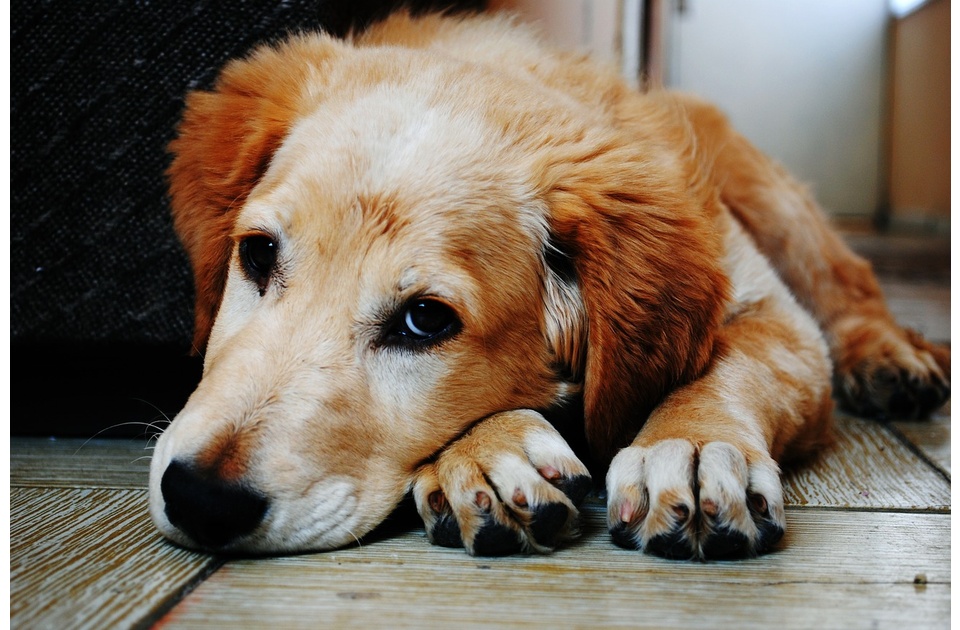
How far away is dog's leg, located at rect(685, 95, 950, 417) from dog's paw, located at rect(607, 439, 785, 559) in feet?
4.19

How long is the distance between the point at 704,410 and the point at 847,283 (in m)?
1.81

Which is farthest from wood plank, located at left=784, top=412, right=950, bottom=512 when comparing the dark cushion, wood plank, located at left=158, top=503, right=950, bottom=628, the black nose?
the dark cushion

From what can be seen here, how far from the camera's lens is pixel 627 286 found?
6.04 feet

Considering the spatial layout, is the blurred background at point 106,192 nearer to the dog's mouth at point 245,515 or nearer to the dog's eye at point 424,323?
the dog's mouth at point 245,515

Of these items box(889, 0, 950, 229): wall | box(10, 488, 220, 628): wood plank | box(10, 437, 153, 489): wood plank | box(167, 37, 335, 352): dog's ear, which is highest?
box(889, 0, 950, 229): wall

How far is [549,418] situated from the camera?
197 cm

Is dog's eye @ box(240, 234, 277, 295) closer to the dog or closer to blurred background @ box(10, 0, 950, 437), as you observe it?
the dog

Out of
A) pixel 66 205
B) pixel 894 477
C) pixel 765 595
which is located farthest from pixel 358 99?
pixel 894 477

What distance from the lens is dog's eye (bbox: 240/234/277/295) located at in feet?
5.90

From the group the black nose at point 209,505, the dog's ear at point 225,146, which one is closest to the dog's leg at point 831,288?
the dog's ear at point 225,146

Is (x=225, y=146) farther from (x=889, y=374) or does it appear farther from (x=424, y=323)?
(x=889, y=374)

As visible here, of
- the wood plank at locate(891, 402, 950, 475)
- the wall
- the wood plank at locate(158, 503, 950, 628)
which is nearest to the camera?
the wood plank at locate(158, 503, 950, 628)

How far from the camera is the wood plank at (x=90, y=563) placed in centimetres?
127

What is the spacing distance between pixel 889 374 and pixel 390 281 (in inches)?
77.0
